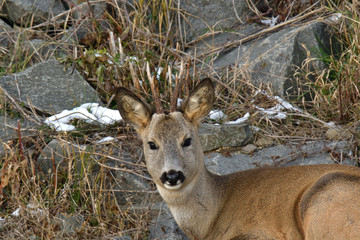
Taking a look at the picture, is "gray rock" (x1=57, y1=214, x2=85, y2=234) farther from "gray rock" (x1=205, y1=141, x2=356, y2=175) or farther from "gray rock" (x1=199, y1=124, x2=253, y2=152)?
"gray rock" (x1=199, y1=124, x2=253, y2=152)

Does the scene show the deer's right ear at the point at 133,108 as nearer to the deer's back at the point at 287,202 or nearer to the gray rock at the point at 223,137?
the deer's back at the point at 287,202

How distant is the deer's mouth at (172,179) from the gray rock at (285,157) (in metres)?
1.45

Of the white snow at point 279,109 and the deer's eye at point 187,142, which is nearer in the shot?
the deer's eye at point 187,142

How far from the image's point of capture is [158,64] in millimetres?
6680

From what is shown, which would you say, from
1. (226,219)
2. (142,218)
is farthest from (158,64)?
(226,219)

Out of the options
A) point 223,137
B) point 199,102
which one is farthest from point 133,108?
point 223,137

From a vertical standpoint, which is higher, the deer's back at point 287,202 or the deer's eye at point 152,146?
the deer's eye at point 152,146

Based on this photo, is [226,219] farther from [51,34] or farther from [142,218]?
[51,34]

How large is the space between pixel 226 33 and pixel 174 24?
0.70 meters

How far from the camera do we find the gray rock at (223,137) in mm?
5812

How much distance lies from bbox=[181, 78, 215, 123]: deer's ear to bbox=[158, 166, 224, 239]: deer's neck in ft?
1.44

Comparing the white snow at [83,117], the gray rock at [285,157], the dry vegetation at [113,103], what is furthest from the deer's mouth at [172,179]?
the white snow at [83,117]

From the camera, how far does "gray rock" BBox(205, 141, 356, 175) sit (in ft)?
17.9

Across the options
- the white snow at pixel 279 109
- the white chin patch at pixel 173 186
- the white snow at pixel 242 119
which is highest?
the white chin patch at pixel 173 186
